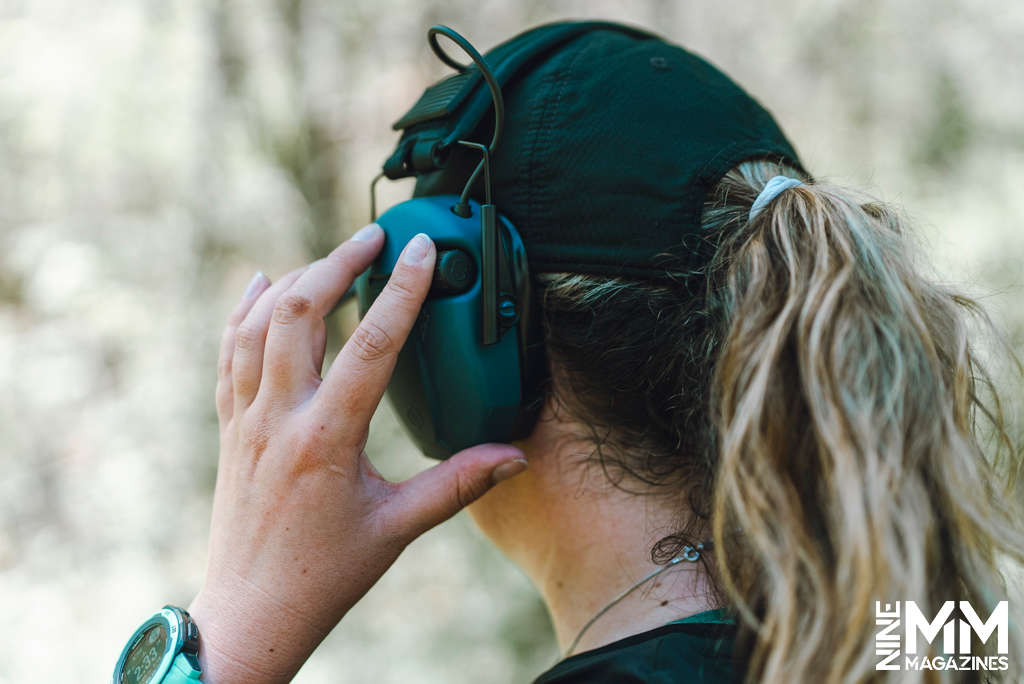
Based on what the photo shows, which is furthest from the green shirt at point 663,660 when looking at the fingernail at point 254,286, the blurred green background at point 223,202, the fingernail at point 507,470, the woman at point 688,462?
the blurred green background at point 223,202

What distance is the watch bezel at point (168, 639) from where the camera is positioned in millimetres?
928

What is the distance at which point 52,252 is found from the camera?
2879 millimetres

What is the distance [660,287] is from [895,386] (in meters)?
0.34

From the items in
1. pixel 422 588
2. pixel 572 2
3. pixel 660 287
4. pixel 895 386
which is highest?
pixel 572 2

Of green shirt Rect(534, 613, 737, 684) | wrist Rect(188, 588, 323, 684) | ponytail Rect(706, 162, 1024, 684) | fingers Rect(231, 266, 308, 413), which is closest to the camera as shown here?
ponytail Rect(706, 162, 1024, 684)

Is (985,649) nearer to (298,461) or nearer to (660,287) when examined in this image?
(660,287)

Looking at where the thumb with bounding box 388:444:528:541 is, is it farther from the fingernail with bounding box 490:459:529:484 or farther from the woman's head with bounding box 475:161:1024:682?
the woman's head with bounding box 475:161:1024:682

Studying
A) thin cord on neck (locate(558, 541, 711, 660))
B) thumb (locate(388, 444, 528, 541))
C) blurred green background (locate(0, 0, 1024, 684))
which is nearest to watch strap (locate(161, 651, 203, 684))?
thumb (locate(388, 444, 528, 541))

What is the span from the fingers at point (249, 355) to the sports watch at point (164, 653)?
33 cm

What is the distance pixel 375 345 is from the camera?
3.17ft

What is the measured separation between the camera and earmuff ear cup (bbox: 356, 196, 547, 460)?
3.18 ft

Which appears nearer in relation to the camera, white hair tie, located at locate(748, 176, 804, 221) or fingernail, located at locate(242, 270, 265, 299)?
white hair tie, located at locate(748, 176, 804, 221)

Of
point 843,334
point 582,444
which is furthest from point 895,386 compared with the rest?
point 582,444

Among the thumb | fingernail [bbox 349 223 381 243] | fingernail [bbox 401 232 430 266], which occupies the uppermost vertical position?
fingernail [bbox 349 223 381 243]
